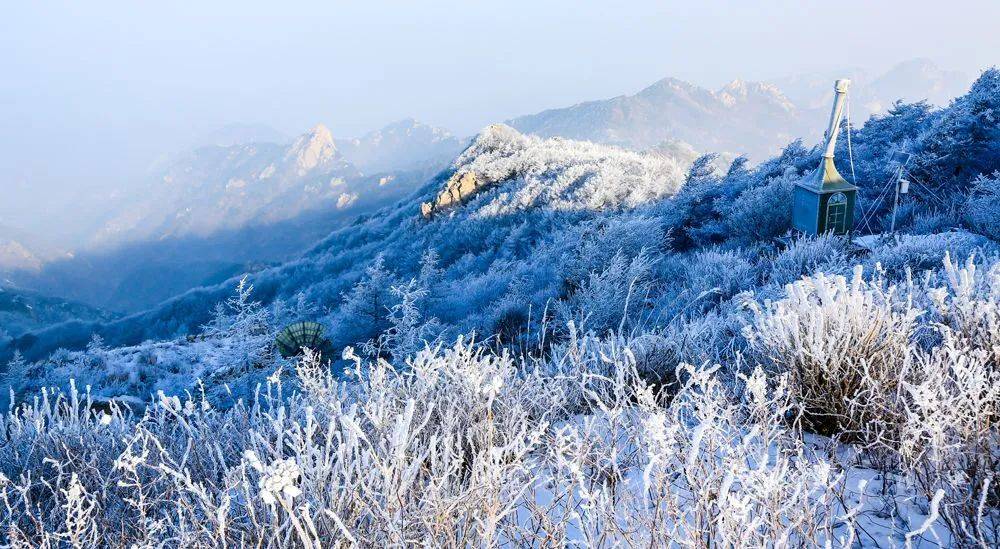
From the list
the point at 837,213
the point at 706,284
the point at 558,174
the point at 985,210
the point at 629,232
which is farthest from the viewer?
the point at 558,174

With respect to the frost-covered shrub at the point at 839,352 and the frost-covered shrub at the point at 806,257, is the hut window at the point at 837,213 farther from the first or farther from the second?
the frost-covered shrub at the point at 839,352

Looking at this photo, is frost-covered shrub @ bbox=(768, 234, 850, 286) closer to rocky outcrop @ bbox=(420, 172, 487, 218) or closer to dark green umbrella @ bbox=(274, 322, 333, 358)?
dark green umbrella @ bbox=(274, 322, 333, 358)

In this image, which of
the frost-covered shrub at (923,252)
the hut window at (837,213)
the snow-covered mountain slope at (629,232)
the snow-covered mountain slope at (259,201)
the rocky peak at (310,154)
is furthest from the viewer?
the rocky peak at (310,154)

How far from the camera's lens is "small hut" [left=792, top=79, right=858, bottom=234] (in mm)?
6523

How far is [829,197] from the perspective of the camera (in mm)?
6570

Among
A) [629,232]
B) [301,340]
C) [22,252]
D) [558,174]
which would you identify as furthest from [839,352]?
[22,252]

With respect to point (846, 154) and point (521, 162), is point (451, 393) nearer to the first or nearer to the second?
point (846, 154)

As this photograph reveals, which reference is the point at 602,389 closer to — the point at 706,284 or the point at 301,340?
the point at 706,284

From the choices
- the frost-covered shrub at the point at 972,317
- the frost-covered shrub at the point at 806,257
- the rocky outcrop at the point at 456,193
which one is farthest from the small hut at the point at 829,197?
the rocky outcrop at the point at 456,193

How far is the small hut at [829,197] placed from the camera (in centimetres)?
652

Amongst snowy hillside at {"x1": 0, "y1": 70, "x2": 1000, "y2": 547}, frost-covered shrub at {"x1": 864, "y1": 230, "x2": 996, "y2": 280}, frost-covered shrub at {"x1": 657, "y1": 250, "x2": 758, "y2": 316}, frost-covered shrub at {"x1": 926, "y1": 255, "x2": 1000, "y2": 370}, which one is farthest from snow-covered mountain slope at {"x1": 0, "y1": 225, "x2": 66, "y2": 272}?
frost-covered shrub at {"x1": 926, "y1": 255, "x2": 1000, "y2": 370}

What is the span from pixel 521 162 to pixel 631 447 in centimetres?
1855

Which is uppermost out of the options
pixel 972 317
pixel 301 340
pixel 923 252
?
pixel 972 317

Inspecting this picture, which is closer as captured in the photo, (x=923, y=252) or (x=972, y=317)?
(x=972, y=317)
